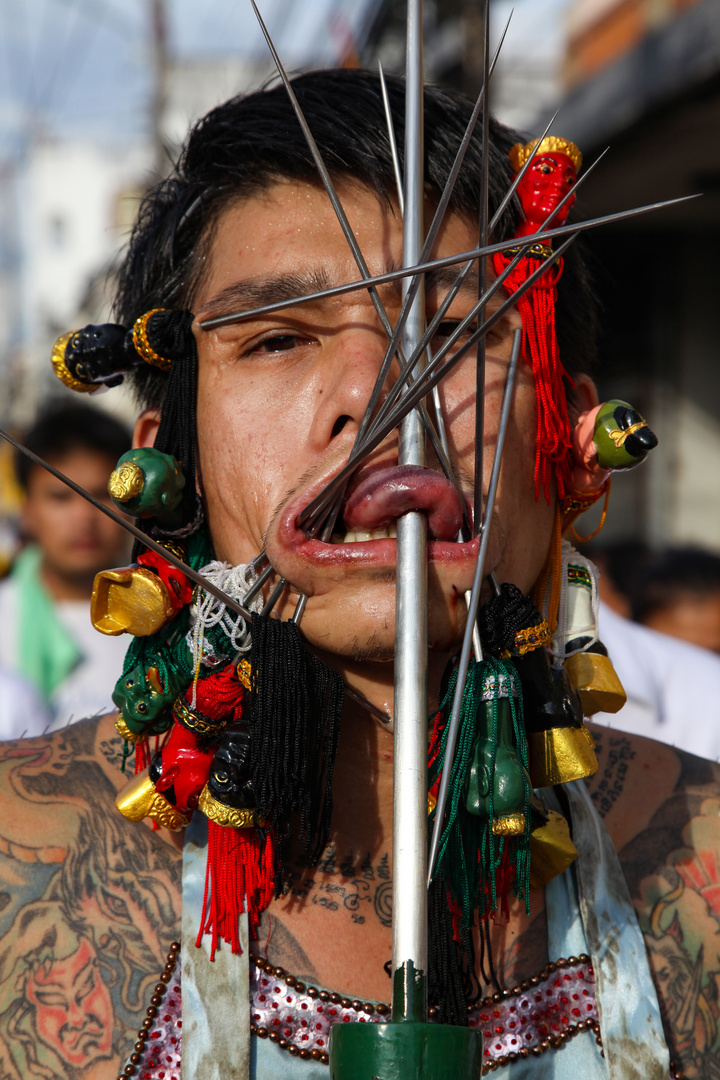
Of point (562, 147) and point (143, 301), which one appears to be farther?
point (143, 301)

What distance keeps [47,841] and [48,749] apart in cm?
24

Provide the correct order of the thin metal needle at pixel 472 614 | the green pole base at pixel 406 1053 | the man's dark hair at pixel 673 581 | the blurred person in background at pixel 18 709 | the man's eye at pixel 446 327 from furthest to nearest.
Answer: the man's dark hair at pixel 673 581 < the blurred person in background at pixel 18 709 < the man's eye at pixel 446 327 < the thin metal needle at pixel 472 614 < the green pole base at pixel 406 1053

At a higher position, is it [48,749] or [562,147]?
[562,147]

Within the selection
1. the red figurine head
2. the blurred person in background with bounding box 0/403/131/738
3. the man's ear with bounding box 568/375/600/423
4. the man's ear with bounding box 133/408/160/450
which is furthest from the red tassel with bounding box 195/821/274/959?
the blurred person in background with bounding box 0/403/131/738

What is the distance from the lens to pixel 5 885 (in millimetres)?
1808

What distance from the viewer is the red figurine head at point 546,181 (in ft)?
6.16

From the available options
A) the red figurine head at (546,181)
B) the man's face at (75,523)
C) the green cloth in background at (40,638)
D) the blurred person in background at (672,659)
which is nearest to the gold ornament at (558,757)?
the red figurine head at (546,181)

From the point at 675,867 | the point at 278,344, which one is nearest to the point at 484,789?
the point at 675,867

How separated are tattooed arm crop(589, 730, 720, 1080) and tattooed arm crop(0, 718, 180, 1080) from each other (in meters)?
0.88

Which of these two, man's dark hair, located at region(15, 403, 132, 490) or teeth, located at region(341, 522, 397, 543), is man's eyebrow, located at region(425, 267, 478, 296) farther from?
man's dark hair, located at region(15, 403, 132, 490)

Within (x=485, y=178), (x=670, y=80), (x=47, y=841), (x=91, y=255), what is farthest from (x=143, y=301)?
(x=91, y=255)

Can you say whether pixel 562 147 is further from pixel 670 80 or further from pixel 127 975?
pixel 670 80

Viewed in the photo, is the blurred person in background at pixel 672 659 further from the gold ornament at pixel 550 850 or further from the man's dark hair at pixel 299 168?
the man's dark hair at pixel 299 168

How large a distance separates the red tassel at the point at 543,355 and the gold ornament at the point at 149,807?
838 mm
